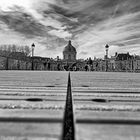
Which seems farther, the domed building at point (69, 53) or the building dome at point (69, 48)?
the building dome at point (69, 48)

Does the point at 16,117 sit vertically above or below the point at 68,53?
below

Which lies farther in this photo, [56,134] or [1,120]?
[1,120]

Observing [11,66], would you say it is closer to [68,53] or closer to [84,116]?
[84,116]

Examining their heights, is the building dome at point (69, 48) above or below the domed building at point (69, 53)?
above

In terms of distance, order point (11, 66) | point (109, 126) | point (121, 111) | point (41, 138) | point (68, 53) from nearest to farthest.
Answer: point (41, 138) < point (109, 126) < point (121, 111) < point (11, 66) < point (68, 53)

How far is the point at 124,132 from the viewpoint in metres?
0.87

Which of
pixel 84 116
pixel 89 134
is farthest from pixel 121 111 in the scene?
Answer: pixel 89 134

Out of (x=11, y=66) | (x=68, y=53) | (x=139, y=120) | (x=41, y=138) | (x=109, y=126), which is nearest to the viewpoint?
(x=41, y=138)

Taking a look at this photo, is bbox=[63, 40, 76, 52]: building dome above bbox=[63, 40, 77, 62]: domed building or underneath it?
above

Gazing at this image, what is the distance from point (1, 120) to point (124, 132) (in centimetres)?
75

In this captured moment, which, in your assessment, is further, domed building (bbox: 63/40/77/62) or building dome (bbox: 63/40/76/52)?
building dome (bbox: 63/40/76/52)

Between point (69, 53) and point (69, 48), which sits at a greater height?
point (69, 48)

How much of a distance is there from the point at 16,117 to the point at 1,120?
0.30ft

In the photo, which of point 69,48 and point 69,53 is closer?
point 69,53
